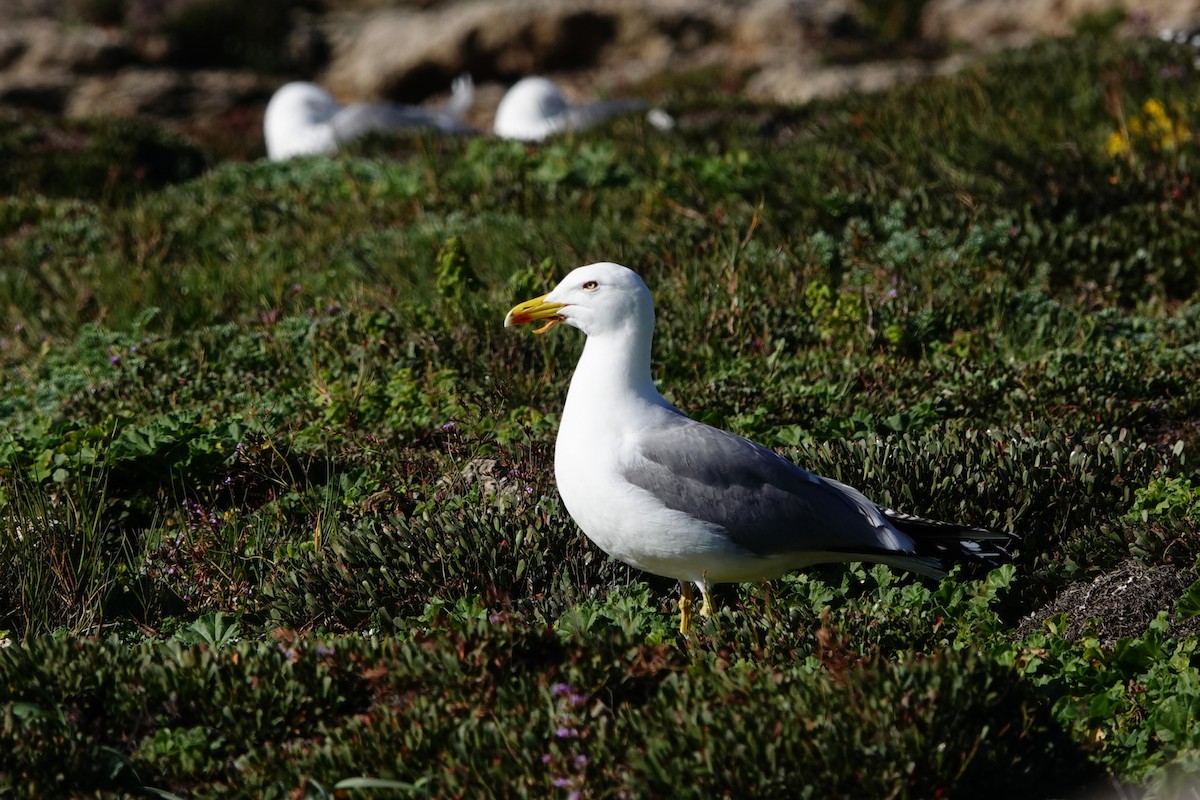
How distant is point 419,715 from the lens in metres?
3.24

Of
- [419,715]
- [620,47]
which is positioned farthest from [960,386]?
[620,47]

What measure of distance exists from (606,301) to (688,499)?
0.72 metres

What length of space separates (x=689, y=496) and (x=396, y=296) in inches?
143

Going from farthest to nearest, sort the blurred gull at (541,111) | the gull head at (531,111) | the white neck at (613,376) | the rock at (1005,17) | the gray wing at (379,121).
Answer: the rock at (1005,17) < the gray wing at (379,121) < the gull head at (531,111) < the blurred gull at (541,111) < the white neck at (613,376)

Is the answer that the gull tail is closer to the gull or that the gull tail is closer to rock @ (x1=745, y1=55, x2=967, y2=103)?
the gull

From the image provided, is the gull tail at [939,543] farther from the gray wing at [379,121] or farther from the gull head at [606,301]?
the gray wing at [379,121]

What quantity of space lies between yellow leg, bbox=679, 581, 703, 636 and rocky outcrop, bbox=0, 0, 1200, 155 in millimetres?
14456

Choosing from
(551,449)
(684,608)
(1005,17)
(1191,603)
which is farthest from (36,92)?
(1191,603)

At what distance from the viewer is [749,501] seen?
403cm

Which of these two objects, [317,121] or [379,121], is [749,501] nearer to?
[379,121]

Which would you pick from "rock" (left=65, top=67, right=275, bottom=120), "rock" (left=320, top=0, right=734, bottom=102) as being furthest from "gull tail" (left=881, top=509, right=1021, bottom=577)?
"rock" (left=320, top=0, right=734, bottom=102)

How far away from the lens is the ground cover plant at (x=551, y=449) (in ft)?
10.5

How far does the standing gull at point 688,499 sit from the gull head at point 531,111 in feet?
31.4

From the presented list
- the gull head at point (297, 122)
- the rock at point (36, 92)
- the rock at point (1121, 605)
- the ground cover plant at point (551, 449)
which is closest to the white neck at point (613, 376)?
the ground cover plant at point (551, 449)
